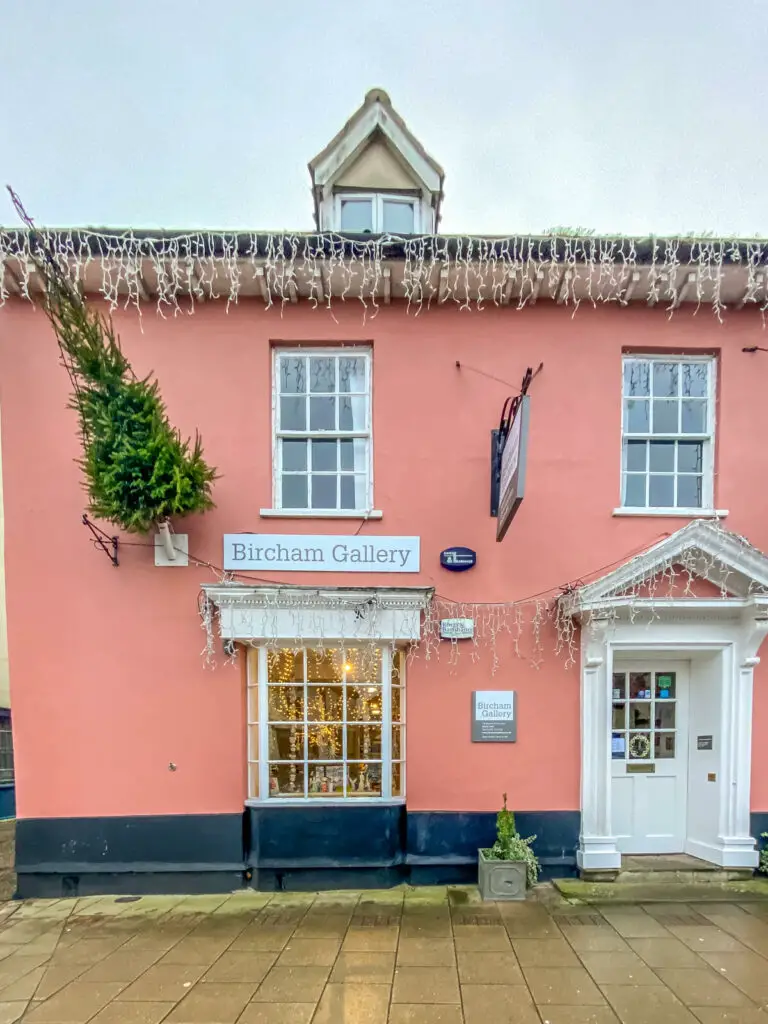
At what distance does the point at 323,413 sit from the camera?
5.92m

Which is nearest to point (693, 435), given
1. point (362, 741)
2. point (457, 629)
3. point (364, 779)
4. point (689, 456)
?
point (689, 456)

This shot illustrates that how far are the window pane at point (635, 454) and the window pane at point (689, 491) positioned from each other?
0.46 metres

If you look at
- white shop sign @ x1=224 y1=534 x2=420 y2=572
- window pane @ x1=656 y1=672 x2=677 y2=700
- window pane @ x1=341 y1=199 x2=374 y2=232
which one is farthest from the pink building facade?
window pane @ x1=341 y1=199 x2=374 y2=232

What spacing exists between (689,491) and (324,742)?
4969 millimetres

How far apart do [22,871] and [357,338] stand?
21.6 feet

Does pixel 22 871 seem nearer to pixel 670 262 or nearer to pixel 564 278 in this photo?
pixel 564 278

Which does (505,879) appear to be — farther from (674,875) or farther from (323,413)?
(323,413)

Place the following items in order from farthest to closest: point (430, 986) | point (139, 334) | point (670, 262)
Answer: point (139, 334) → point (670, 262) → point (430, 986)

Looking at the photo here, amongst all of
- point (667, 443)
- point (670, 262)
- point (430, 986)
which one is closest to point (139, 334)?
point (670, 262)

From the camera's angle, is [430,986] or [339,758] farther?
[339,758]

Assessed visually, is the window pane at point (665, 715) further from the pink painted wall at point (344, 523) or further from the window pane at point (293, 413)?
the window pane at point (293, 413)

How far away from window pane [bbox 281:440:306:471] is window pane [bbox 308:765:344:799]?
3331 mm

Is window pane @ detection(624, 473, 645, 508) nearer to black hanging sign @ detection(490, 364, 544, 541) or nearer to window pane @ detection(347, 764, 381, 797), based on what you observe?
black hanging sign @ detection(490, 364, 544, 541)

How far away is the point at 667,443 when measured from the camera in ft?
19.5
